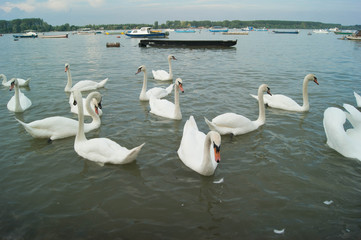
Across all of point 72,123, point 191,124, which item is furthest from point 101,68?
point 191,124

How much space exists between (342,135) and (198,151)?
3.18 m

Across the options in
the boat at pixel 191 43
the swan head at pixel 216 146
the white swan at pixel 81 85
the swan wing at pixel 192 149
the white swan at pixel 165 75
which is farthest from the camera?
the boat at pixel 191 43

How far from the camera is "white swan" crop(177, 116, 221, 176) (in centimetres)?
504

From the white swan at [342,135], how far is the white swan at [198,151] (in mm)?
2747

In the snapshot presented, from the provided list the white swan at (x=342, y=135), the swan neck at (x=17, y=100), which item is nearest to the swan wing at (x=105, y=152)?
the white swan at (x=342, y=135)

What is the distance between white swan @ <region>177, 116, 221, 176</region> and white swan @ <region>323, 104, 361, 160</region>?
2.75 meters

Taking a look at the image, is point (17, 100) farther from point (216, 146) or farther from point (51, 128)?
point (216, 146)

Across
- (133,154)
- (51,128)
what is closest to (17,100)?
(51,128)

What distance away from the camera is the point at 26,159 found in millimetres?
6141

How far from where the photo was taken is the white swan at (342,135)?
5930 mm

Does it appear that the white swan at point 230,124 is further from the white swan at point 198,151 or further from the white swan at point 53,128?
the white swan at point 53,128

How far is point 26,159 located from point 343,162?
279 inches

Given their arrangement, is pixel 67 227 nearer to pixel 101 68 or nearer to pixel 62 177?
pixel 62 177

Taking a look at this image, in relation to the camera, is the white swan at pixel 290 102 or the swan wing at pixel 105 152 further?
the white swan at pixel 290 102
